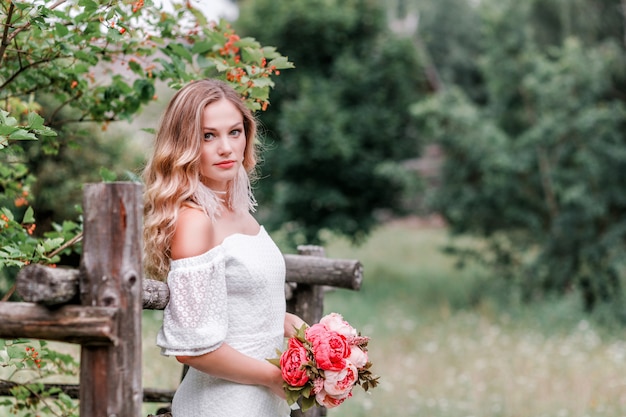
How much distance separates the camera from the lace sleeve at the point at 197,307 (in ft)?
7.70

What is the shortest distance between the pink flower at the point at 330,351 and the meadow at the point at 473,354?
8.73ft

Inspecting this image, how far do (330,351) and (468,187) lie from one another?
373 inches

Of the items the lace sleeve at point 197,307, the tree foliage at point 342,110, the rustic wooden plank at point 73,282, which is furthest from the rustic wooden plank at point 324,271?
the tree foliage at point 342,110

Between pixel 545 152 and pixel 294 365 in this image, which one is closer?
pixel 294 365

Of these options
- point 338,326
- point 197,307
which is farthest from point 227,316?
point 338,326

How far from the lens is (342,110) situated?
42.0ft

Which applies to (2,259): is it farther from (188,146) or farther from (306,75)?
(306,75)

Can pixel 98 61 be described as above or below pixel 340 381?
above

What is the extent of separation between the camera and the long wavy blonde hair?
8.25ft

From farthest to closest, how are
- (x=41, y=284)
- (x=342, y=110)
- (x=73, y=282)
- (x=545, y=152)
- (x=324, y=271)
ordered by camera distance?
(x=342, y=110), (x=545, y=152), (x=324, y=271), (x=73, y=282), (x=41, y=284)

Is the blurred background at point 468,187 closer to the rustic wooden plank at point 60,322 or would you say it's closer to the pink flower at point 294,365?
the pink flower at point 294,365

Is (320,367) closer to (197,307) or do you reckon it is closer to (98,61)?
(197,307)

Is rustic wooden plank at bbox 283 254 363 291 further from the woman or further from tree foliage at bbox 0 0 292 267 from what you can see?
the woman

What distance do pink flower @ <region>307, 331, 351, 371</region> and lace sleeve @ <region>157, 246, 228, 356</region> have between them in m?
0.32
